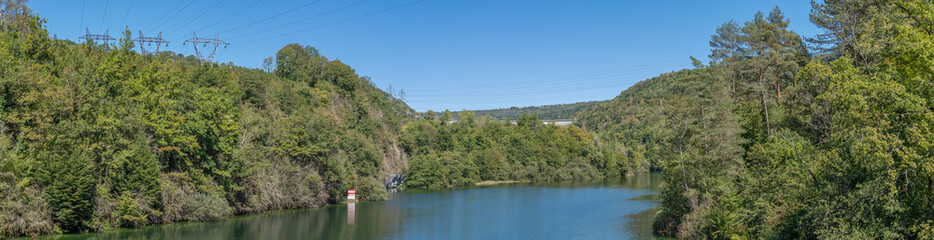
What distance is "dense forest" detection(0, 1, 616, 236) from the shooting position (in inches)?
1266

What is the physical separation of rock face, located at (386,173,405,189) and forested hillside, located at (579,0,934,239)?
50318 mm

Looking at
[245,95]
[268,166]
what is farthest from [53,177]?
[245,95]

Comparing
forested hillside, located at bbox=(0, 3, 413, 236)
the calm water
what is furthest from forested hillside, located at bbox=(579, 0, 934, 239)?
forested hillside, located at bbox=(0, 3, 413, 236)

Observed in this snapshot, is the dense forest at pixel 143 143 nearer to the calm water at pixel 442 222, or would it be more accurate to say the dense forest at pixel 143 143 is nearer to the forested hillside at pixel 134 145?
the forested hillside at pixel 134 145

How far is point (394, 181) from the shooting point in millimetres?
84625

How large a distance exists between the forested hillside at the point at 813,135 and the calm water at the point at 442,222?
629 centimetres

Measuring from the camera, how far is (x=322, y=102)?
78062mm

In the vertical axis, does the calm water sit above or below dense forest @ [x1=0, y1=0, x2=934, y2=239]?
below

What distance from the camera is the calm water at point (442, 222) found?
36.6 metres

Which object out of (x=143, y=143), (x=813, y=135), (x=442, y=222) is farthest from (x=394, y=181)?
(x=813, y=135)

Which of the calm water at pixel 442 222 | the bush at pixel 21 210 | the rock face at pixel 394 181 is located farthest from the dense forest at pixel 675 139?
the rock face at pixel 394 181

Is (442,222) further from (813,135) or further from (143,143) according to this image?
(813,135)

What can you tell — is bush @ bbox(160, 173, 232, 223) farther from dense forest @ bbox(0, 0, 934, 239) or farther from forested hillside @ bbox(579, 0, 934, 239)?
forested hillside @ bbox(579, 0, 934, 239)

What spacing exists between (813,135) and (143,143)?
42072 mm
